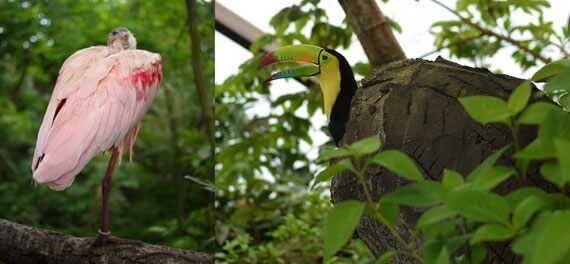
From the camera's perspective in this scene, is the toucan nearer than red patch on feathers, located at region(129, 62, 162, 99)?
Yes

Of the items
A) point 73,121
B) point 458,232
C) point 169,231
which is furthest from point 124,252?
point 458,232

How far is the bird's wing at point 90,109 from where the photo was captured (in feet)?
4.10

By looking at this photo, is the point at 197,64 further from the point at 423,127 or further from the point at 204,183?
the point at 423,127

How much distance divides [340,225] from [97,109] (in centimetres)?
90

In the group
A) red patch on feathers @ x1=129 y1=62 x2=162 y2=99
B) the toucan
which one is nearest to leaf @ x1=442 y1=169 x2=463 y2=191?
the toucan

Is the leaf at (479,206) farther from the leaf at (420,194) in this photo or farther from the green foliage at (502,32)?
the green foliage at (502,32)

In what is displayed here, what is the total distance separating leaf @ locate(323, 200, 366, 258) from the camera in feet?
1.68

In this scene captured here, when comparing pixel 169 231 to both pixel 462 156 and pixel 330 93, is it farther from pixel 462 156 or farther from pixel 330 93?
pixel 462 156

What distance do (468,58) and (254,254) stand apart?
0.89 metres

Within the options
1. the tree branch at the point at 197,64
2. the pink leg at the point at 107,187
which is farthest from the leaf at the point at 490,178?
the tree branch at the point at 197,64

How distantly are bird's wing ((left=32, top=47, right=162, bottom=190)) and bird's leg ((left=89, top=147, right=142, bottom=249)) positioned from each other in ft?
0.11

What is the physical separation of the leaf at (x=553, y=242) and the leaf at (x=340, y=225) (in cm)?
16

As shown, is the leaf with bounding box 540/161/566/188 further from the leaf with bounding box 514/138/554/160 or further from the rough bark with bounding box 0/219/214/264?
the rough bark with bounding box 0/219/214/264

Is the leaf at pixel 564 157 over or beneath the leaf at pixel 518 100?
beneath
